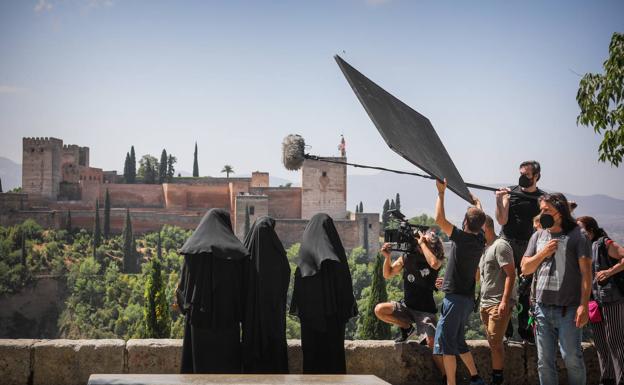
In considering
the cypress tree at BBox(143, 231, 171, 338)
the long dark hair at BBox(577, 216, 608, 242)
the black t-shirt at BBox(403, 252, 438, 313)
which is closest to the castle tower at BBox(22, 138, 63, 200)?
the cypress tree at BBox(143, 231, 171, 338)

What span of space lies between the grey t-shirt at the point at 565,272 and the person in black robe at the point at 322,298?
4.24 ft

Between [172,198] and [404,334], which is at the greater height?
[172,198]

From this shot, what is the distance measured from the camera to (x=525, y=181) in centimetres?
456

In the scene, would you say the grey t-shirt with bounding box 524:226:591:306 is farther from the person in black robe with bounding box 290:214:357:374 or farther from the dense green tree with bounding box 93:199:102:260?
the dense green tree with bounding box 93:199:102:260

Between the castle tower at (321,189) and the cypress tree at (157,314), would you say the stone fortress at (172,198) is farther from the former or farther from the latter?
the cypress tree at (157,314)

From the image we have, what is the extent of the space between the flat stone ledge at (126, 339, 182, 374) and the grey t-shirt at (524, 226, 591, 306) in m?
2.48

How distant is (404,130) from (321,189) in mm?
52763

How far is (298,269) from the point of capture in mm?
4508

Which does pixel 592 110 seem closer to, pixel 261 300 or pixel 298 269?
pixel 298 269

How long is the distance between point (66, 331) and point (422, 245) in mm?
41659

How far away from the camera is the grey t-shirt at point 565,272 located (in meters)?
3.85

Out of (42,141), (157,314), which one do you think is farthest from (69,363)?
(42,141)

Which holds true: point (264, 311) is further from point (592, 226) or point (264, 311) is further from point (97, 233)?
point (97, 233)

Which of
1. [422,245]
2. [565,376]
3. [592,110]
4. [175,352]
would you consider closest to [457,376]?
[565,376]
